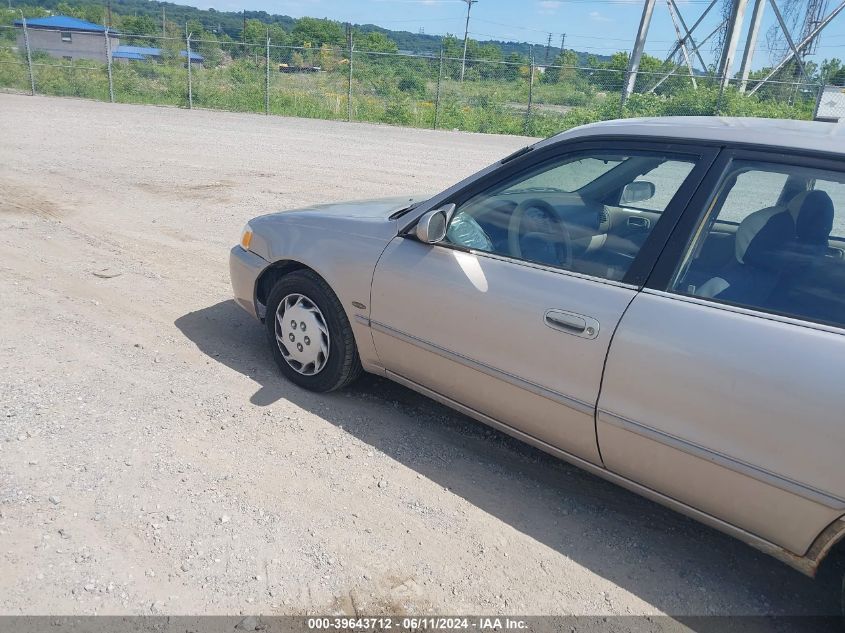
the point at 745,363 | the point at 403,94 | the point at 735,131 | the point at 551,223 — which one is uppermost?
the point at 735,131

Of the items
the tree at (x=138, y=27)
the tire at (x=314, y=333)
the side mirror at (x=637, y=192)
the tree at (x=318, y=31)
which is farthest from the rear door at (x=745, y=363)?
the tree at (x=138, y=27)

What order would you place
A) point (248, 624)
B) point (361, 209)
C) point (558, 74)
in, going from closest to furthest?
point (248, 624) < point (361, 209) < point (558, 74)

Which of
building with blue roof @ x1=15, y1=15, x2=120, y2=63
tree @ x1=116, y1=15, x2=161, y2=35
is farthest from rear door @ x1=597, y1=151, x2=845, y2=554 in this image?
tree @ x1=116, y1=15, x2=161, y2=35

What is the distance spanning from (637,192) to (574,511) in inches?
66.6

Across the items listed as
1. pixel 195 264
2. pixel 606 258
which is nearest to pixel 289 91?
pixel 195 264

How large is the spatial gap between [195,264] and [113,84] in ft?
77.5

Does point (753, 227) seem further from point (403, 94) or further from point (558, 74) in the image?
point (403, 94)

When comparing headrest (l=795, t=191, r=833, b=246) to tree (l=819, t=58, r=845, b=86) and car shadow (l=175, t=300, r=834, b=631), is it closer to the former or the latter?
car shadow (l=175, t=300, r=834, b=631)

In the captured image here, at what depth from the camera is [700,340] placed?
2.61m

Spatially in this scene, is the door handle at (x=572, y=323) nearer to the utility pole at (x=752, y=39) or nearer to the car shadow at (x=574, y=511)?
the car shadow at (x=574, y=511)

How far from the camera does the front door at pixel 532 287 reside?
293 centimetres

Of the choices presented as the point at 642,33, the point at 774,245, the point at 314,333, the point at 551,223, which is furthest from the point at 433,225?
the point at 642,33

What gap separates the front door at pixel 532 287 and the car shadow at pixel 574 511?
0.37m

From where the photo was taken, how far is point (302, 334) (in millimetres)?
4180
